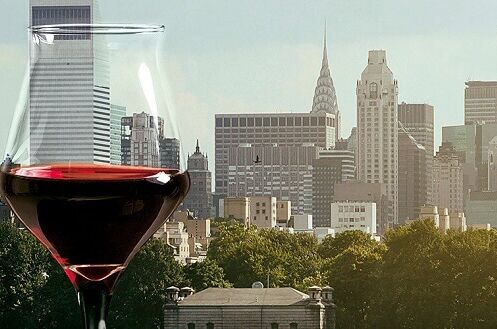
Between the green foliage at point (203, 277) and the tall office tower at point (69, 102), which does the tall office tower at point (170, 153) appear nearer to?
the tall office tower at point (69, 102)

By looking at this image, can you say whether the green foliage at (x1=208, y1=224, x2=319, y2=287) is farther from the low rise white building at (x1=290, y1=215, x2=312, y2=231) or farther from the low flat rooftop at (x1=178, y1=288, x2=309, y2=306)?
the low rise white building at (x1=290, y1=215, x2=312, y2=231)

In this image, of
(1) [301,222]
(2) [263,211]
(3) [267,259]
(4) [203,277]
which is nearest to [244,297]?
(4) [203,277]

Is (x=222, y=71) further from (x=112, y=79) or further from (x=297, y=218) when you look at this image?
(x=112, y=79)

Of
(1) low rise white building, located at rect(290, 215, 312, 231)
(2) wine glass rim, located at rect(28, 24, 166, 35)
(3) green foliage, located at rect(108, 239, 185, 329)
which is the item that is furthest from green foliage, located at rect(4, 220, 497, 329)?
(1) low rise white building, located at rect(290, 215, 312, 231)

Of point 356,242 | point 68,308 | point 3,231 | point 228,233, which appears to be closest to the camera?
point 68,308

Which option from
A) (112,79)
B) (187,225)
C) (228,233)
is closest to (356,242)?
(228,233)

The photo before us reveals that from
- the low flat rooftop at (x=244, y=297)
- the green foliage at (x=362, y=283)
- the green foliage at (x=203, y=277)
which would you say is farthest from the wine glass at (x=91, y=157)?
the green foliage at (x=203, y=277)
